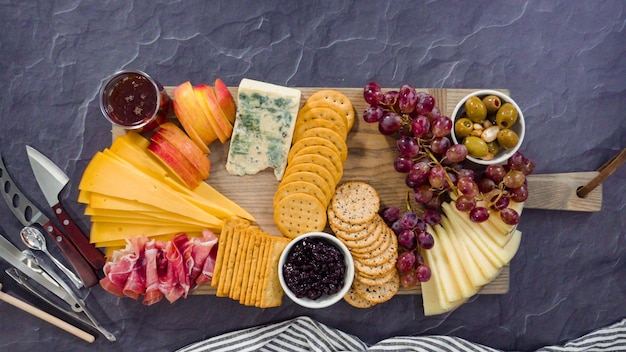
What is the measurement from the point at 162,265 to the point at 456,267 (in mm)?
919

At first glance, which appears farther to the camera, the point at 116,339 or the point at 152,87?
the point at 116,339

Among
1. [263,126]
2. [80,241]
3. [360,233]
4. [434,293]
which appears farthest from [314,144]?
[80,241]

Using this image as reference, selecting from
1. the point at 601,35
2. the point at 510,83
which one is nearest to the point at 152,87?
the point at 510,83

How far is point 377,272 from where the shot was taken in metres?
1.72

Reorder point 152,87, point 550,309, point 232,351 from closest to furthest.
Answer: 1. point 152,87
2. point 232,351
3. point 550,309

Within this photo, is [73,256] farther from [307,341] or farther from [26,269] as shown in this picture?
[307,341]

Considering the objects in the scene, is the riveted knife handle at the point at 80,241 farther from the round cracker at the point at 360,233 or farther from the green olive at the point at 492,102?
the green olive at the point at 492,102

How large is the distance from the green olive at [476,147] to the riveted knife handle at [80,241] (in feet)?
4.06

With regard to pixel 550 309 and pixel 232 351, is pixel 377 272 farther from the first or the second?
pixel 550 309

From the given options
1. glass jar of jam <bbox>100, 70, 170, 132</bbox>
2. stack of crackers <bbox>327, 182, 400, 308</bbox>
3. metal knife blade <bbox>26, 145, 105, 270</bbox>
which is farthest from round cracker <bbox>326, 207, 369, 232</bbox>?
metal knife blade <bbox>26, 145, 105, 270</bbox>

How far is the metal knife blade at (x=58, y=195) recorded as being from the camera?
73.4 inches

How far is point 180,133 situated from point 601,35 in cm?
159

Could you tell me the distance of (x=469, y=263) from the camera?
5.79 feet

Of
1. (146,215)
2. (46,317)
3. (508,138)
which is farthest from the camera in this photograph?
(46,317)
